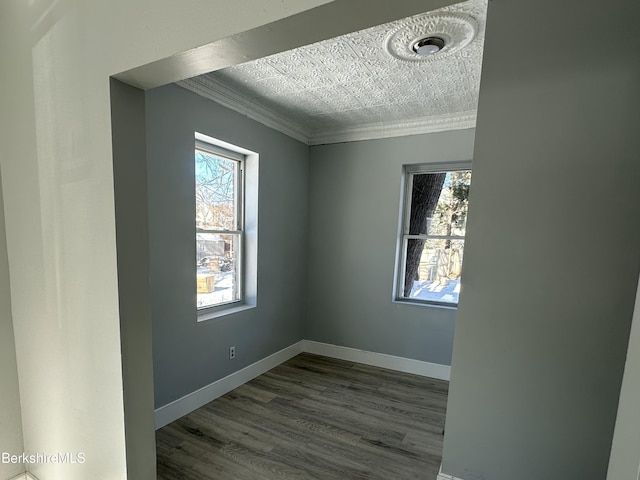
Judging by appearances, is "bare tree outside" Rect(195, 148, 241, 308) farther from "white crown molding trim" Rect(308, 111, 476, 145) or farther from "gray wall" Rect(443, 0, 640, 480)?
"gray wall" Rect(443, 0, 640, 480)

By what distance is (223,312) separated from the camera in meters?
2.60

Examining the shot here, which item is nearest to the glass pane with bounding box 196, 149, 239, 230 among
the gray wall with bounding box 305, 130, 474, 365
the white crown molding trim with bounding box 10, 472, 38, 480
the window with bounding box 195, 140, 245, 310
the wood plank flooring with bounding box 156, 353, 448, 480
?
the window with bounding box 195, 140, 245, 310

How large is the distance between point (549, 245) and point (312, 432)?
1.95 m

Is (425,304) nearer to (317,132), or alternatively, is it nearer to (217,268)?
(217,268)

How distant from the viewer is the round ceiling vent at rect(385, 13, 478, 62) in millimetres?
1509

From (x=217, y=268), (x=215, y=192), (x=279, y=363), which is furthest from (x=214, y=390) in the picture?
(x=215, y=192)

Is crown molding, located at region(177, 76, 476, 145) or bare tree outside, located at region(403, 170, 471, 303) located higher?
crown molding, located at region(177, 76, 476, 145)

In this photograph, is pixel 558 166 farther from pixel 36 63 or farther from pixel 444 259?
pixel 36 63

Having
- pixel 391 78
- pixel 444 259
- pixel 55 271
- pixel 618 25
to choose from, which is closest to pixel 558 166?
pixel 618 25

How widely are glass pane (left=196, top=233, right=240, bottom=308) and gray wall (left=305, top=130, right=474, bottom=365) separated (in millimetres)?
1066

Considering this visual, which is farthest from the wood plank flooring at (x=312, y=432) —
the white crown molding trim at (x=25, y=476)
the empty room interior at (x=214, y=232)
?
the white crown molding trim at (x=25, y=476)

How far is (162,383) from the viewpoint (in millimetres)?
2074

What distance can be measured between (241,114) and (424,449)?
3001mm

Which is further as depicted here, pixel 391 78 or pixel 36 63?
pixel 391 78
